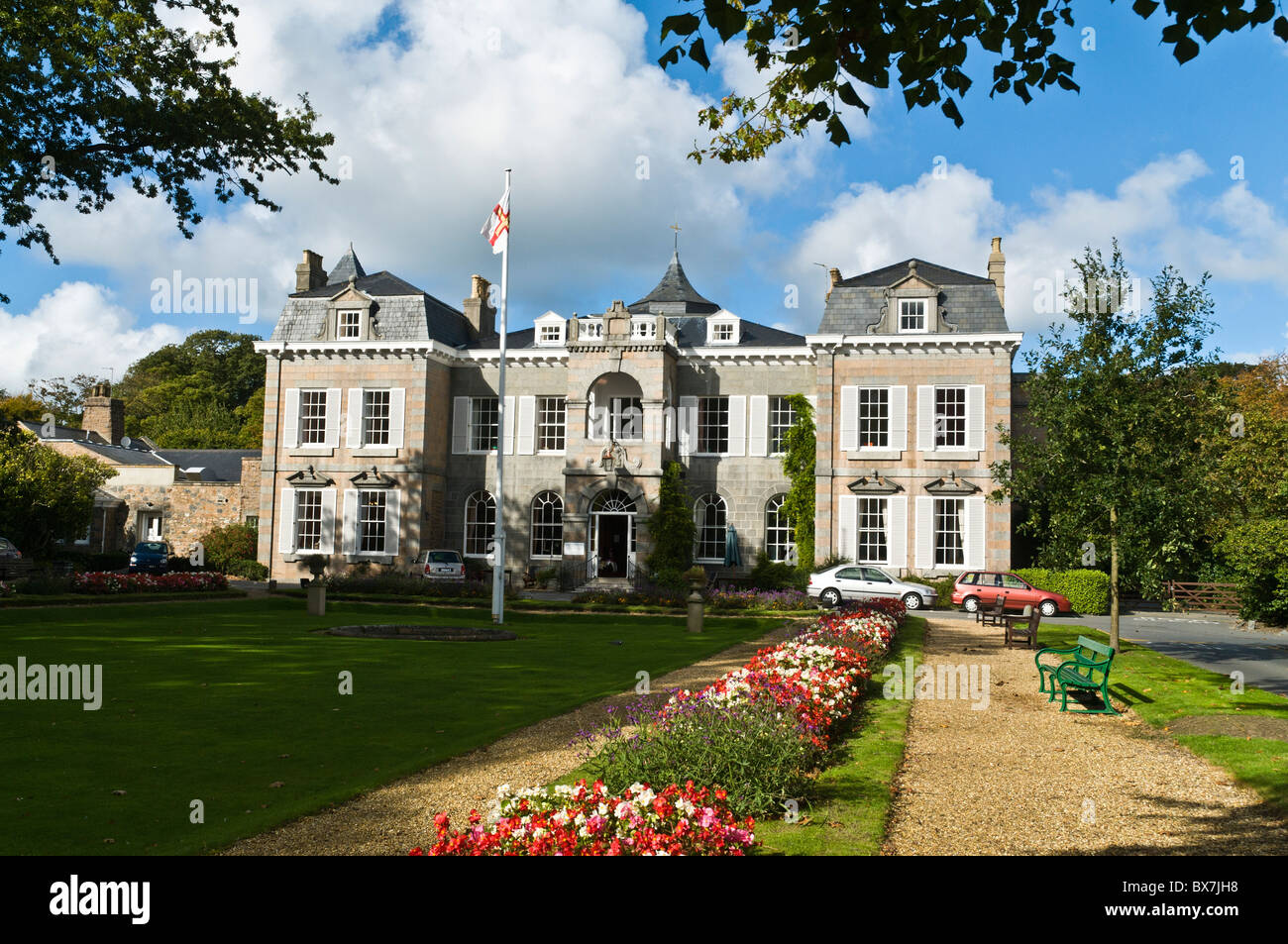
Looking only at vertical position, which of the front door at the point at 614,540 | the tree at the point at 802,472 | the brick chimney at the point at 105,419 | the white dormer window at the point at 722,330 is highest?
the white dormer window at the point at 722,330

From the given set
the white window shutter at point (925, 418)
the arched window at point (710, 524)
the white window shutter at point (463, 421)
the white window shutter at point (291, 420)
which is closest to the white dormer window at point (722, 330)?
the arched window at point (710, 524)

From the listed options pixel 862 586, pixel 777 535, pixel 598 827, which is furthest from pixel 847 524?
pixel 598 827

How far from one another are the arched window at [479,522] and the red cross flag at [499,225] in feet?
51.3

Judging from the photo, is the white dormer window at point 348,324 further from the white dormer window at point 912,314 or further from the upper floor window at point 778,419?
the white dormer window at point 912,314

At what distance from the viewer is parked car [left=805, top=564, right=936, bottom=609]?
29.2m

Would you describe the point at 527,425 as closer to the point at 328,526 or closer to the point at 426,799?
the point at 328,526

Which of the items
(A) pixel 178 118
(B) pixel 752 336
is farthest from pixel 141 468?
(A) pixel 178 118

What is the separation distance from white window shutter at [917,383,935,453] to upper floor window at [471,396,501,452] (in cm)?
1595

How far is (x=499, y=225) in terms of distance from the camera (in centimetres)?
2302

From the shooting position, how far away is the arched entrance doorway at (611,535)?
34469 millimetres

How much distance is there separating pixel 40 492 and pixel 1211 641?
3970 cm

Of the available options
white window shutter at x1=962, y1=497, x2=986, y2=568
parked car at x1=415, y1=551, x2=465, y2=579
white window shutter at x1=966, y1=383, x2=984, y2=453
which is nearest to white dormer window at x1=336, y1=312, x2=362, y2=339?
parked car at x1=415, y1=551, x2=465, y2=579

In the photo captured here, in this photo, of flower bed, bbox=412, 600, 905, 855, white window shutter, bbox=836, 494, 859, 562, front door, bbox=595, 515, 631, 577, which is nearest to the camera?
flower bed, bbox=412, 600, 905, 855

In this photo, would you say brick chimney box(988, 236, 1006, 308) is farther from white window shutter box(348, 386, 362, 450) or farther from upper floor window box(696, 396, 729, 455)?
white window shutter box(348, 386, 362, 450)
